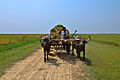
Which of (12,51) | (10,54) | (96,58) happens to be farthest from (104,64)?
(12,51)

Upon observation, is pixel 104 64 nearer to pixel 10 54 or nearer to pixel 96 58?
pixel 96 58

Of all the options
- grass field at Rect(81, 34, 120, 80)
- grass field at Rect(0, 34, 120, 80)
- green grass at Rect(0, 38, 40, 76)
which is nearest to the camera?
grass field at Rect(81, 34, 120, 80)

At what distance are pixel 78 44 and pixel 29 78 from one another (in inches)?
189

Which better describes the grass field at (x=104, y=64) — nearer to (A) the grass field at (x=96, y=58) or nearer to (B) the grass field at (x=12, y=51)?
(A) the grass field at (x=96, y=58)

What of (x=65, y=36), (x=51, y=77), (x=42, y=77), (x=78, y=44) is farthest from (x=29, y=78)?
(x=65, y=36)

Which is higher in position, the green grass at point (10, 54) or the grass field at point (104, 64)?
the green grass at point (10, 54)

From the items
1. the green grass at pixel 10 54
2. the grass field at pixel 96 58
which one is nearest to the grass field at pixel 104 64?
the grass field at pixel 96 58

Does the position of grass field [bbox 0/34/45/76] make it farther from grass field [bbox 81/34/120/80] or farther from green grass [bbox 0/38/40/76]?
grass field [bbox 81/34/120/80]

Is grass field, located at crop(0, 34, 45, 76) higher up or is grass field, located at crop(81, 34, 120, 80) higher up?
grass field, located at crop(0, 34, 45, 76)

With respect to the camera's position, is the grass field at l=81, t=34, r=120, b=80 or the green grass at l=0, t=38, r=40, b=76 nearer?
the grass field at l=81, t=34, r=120, b=80

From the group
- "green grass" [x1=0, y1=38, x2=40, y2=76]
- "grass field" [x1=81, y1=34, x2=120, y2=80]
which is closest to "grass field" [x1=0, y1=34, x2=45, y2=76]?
"green grass" [x1=0, y1=38, x2=40, y2=76]

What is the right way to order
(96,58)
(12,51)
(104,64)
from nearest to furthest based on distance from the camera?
(104,64) → (96,58) → (12,51)

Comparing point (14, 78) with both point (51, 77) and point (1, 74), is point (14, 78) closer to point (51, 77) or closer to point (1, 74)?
point (1, 74)

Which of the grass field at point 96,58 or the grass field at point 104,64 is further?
the grass field at point 96,58
